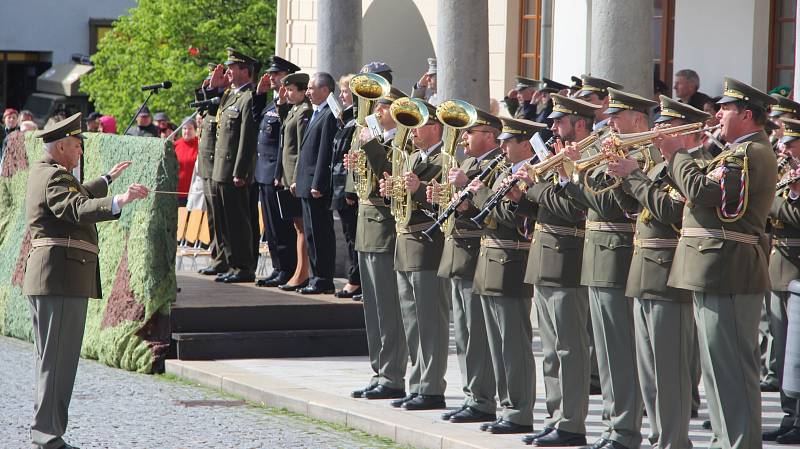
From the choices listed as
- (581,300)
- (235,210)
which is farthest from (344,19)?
(581,300)

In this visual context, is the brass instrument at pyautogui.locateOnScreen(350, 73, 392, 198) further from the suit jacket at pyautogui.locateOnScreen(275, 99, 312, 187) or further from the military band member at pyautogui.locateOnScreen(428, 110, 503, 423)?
the suit jacket at pyautogui.locateOnScreen(275, 99, 312, 187)

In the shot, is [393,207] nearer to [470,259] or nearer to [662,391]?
[470,259]

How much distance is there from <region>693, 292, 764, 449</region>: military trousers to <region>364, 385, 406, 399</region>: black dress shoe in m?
3.32

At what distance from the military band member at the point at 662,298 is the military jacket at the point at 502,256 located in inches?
43.2

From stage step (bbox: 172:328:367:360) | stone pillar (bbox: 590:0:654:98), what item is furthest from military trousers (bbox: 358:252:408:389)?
stone pillar (bbox: 590:0:654:98)

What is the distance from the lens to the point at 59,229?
31.9 feet

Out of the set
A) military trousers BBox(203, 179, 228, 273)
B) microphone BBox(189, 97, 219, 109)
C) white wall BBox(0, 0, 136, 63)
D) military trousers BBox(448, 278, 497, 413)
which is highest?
white wall BBox(0, 0, 136, 63)

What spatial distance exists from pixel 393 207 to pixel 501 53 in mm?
10665

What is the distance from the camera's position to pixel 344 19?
680 inches

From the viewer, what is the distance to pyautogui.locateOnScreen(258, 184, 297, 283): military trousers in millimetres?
15086

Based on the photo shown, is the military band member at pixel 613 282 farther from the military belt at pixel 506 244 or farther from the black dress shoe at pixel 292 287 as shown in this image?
the black dress shoe at pixel 292 287

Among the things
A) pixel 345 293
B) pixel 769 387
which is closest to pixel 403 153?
pixel 769 387

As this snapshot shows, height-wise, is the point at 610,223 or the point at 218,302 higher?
the point at 610,223

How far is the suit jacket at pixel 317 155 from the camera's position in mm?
13984
